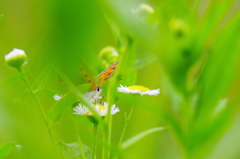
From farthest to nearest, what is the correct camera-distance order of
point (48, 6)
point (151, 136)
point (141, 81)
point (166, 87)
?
1. point (141, 81)
2. point (151, 136)
3. point (166, 87)
4. point (48, 6)

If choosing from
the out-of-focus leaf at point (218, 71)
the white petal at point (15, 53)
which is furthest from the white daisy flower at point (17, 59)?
the out-of-focus leaf at point (218, 71)

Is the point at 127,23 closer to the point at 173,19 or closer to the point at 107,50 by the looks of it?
the point at 173,19

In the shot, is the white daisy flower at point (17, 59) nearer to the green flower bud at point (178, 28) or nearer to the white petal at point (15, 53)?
the white petal at point (15, 53)

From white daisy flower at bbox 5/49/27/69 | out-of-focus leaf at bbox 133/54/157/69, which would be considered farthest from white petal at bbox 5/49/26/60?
out-of-focus leaf at bbox 133/54/157/69

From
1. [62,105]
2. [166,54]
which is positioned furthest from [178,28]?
[62,105]

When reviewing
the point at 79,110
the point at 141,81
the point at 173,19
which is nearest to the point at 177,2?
the point at 173,19

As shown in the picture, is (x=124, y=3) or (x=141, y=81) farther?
(x=141, y=81)

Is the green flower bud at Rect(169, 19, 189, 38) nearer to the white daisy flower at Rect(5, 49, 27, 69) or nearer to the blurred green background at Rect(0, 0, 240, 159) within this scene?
the blurred green background at Rect(0, 0, 240, 159)

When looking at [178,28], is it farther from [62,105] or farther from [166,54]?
[62,105]
